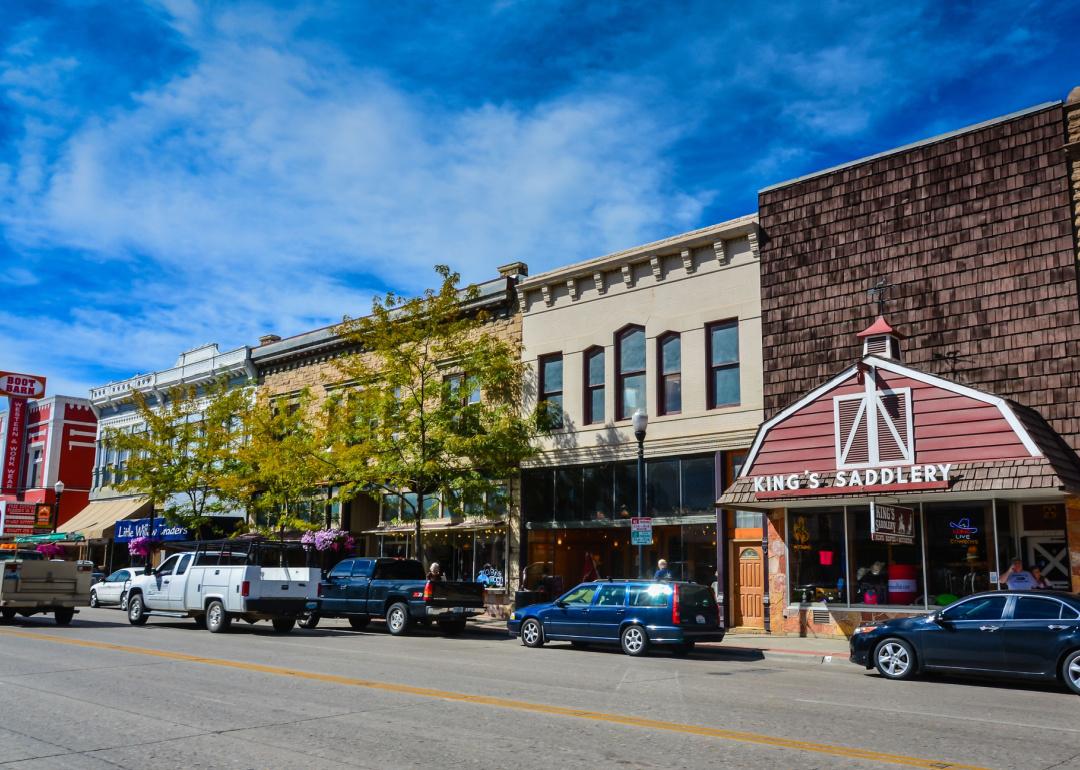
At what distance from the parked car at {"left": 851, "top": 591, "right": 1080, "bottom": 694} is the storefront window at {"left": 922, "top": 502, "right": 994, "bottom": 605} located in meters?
5.11

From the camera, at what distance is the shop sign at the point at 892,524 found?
56.8 feet

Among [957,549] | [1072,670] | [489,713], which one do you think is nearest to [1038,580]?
[957,549]

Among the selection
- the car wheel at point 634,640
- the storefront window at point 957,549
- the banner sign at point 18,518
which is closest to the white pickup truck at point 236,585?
the car wheel at point 634,640

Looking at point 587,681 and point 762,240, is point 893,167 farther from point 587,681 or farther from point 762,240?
point 587,681

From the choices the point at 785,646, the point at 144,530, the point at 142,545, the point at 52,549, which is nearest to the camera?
the point at 785,646

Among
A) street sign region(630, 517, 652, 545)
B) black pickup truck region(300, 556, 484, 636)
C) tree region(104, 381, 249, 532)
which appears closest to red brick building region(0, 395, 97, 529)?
tree region(104, 381, 249, 532)

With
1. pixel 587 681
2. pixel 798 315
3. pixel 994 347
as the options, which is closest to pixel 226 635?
pixel 587 681

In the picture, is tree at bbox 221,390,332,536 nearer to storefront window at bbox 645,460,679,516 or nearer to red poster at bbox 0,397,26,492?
storefront window at bbox 645,460,679,516

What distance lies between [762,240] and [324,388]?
17138 millimetres

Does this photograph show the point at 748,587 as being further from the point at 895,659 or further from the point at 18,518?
the point at 18,518

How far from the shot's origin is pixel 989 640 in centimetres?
1319

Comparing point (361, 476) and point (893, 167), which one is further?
point (361, 476)

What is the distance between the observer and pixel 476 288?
2786 centimetres

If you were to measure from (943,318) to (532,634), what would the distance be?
10.8m
